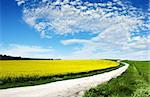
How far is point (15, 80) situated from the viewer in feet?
80.2

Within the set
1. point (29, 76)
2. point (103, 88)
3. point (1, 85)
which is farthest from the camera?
point (29, 76)

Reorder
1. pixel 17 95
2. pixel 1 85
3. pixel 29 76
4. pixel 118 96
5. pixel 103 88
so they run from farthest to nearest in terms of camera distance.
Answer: pixel 29 76
pixel 1 85
pixel 103 88
pixel 17 95
pixel 118 96

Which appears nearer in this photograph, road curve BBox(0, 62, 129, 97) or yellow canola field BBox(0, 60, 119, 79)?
road curve BBox(0, 62, 129, 97)

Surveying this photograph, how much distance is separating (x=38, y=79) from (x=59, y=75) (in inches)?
189

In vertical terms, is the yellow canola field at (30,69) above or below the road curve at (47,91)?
above

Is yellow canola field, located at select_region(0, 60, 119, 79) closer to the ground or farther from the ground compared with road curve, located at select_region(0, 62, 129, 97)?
farther from the ground

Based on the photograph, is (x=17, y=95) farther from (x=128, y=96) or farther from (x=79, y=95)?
(x=128, y=96)

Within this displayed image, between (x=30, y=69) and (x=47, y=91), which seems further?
(x=30, y=69)

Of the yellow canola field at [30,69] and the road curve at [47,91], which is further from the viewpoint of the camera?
the yellow canola field at [30,69]

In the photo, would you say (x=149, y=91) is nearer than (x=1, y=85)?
Yes

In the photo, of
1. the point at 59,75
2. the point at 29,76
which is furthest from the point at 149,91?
the point at 59,75

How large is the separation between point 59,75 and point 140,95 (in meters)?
17.2

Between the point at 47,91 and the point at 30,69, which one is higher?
the point at 30,69

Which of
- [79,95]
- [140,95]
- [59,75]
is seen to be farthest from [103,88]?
[59,75]
